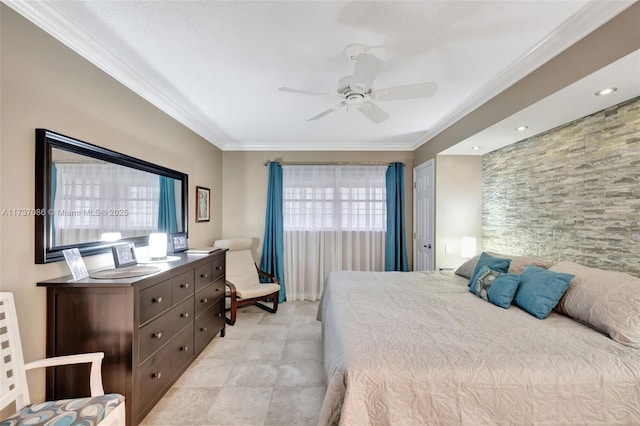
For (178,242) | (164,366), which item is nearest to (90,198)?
(178,242)

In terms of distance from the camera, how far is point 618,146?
201 cm

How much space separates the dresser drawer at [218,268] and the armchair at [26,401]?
1.57 m

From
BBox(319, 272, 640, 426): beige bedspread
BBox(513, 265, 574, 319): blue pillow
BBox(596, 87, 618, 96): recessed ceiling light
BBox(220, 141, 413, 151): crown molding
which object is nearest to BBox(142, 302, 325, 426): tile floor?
BBox(319, 272, 640, 426): beige bedspread

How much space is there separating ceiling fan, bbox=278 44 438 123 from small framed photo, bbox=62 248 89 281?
170 cm

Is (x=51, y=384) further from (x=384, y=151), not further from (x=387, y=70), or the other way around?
(x=384, y=151)

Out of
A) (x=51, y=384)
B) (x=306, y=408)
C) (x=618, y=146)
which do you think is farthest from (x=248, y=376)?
(x=618, y=146)

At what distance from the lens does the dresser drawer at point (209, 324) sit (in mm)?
2619

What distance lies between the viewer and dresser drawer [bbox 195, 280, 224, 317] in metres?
2.62

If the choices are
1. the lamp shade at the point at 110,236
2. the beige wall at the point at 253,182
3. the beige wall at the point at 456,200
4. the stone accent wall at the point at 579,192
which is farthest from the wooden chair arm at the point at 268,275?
the stone accent wall at the point at 579,192

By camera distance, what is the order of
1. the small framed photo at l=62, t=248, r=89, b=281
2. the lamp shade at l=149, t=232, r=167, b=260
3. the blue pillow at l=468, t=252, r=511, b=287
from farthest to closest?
1. the blue pillow at l=468, t=252, r=511, b=287
2. the lamp shade at l=149, t=232, r=167, b=260
3. the small framed photo at l=62, t=248, r=89, b=281

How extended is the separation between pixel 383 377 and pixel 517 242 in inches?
104

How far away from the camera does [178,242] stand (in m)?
2.99

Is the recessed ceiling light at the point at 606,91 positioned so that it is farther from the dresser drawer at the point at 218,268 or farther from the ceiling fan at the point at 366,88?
the dresser drawer at the point at 218,268

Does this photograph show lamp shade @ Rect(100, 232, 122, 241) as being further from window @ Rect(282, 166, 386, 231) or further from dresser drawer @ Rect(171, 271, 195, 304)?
window @ Rect(282, 166, 386, 231)
